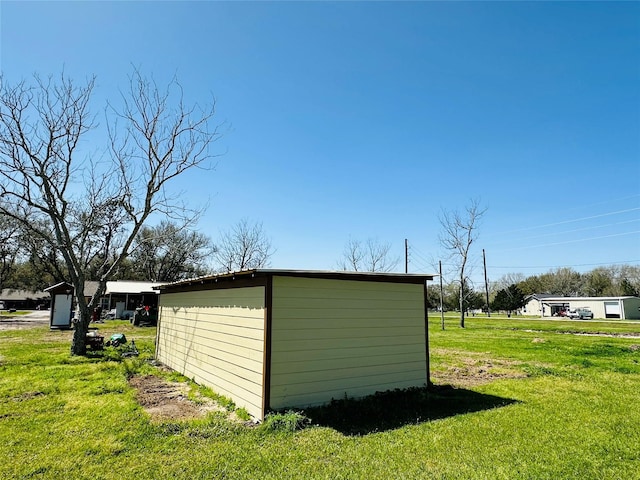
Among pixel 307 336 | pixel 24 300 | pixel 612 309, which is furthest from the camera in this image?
pixel 24 300

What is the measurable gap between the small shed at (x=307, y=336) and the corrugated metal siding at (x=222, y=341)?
0.06 feet

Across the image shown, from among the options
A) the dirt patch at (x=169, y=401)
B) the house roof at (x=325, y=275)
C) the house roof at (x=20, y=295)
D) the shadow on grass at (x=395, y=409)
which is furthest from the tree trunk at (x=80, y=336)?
the house roof at (x=20, y=295)

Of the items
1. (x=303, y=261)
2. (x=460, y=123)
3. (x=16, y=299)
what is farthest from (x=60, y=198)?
(x=16, y=299)

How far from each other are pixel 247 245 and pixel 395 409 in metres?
28.5

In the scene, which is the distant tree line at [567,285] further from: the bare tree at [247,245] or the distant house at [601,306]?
the bare tree at [247,245]

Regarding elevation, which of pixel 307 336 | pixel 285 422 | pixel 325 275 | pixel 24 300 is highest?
pixel 325 275

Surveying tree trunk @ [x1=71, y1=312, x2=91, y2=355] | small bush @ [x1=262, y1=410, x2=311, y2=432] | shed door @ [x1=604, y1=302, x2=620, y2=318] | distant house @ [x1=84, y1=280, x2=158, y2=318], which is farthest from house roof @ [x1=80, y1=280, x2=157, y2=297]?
shed door @ [x1=604, y1=302, x2=620, y2=318]

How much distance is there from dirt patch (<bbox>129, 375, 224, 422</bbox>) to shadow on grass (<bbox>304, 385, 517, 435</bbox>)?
191 centimetres

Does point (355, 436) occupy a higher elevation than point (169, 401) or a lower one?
higher

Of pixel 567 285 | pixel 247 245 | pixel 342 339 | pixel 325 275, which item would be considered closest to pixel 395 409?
pixel 342 339

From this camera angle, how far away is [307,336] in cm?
586

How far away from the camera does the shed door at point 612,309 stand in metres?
40.3

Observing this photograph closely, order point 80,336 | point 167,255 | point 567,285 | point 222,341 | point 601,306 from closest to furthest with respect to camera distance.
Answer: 1. point 222,341
2. point 80,336
3. point 167,255
4. point 601,306
5. point 567,285

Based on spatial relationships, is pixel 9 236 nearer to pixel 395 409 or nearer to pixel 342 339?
pixel 342 339
